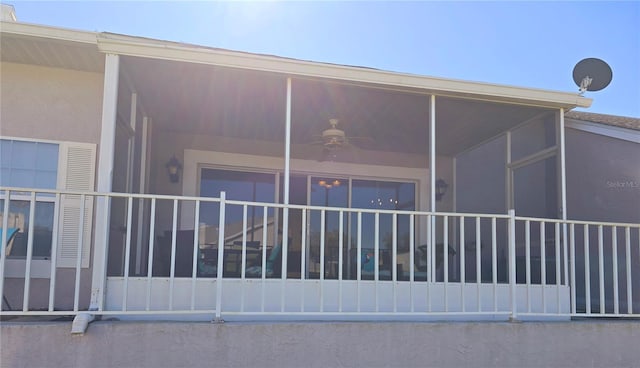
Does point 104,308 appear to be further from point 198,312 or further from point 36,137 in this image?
point 36,137

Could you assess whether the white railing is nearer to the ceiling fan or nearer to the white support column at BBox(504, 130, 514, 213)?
the white support column at BBox(504, 130, 514, 213)

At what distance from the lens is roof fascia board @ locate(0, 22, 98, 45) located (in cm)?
379

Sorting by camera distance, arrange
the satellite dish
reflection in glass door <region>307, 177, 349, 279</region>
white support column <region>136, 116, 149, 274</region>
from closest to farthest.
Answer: the satellite dish, white support column <region>136, 116, 149, 274</region>, reflection in glass door <region>307, 177, 349, 279</region>

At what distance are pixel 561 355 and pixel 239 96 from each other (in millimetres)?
3503

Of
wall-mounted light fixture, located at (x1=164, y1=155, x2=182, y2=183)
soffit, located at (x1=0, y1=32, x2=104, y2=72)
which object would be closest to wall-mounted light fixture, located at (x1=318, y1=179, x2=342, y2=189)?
wall-mounted light fixture, located at (x1=164, y1=155, x2=182, y2=183)

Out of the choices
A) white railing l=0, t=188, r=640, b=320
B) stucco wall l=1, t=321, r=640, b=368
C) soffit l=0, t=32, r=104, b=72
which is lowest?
stucco wall l=1, t=321, r=640, b=368

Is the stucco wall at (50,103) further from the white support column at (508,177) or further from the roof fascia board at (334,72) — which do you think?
the white support column at (508,177)

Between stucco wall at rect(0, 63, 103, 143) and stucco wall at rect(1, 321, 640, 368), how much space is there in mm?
2059

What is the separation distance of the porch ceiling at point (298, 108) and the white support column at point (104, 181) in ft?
0.86

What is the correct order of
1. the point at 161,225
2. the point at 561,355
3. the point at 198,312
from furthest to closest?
the point at 161,225 < the point at 561,355 < the point at 198,312

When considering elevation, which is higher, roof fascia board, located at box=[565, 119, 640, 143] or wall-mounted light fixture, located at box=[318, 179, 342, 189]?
roof fascia board, located at box=[565, 119, 640, 143]

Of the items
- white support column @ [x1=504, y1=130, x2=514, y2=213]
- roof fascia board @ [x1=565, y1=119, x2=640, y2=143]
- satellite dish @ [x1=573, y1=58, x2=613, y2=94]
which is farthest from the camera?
white support column @ [x1=504, y1=130, x2=514, y2=213]

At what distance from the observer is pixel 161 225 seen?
20.6ft

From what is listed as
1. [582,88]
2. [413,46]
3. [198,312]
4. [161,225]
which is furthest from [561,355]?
[413,46]
